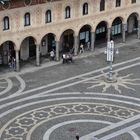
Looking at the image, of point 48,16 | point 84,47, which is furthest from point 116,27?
point 48,16

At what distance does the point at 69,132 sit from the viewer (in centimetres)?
5088

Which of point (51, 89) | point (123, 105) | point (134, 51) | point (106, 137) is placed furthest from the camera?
point (134, 51)

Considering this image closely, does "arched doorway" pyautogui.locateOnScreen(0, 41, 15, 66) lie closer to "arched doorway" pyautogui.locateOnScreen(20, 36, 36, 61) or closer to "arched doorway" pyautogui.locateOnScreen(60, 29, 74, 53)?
"arched doorway" pyautogui.locateOnScreen(20, 36, 36, 61)

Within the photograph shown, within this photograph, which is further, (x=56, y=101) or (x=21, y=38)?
(x=21, y=38)

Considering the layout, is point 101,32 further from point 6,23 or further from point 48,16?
point 6,23

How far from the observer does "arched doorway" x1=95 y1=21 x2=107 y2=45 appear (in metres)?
78.6

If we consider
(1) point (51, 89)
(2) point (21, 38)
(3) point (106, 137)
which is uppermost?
(2) point (21, 38)

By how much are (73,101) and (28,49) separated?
15697 mm

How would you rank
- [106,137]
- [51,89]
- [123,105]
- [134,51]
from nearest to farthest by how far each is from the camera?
[106,137] → [123,105] → [51,89] → [134,51]

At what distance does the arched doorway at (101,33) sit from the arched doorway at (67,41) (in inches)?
173

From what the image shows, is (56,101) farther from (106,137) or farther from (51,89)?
(106,137)

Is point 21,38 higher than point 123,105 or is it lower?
higher

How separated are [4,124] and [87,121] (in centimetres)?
838

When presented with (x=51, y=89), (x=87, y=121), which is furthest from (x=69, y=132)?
(x=51, y=89)
